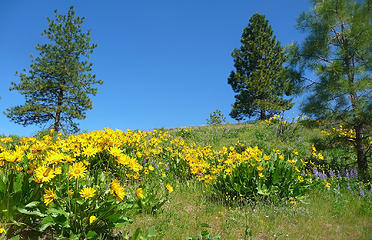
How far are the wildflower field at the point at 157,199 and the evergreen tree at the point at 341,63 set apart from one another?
6.28 feet

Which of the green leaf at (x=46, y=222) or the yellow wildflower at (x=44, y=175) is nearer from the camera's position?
the yellow wildflower at (x=44, y=175)

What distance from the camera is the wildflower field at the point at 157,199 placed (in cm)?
259

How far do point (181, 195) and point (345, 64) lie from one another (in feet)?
21.5

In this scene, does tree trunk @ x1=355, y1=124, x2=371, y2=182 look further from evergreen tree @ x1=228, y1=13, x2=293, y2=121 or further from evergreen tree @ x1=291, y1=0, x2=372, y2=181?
evergreen tree @ x1=228, y1=13, x2=293, y2=121

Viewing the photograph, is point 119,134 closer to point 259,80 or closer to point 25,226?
point 25,226

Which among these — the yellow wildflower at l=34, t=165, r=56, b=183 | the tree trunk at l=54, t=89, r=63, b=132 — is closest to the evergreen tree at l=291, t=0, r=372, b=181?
the yellow wildflower at l=34, t=165, r=56, b=183

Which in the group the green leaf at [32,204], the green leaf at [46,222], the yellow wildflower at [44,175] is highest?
the yellow wildflower at [44,175]

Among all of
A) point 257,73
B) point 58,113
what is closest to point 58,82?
point 58,113

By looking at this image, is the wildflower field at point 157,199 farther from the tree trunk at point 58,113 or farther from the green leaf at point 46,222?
the tree trunk at point 58,113

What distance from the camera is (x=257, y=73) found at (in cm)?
2412

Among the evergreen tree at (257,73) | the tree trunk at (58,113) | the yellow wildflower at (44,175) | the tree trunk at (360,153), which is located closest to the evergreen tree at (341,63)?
the tree trunk at (360,153)

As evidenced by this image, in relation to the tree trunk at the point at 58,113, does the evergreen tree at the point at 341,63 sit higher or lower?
lower

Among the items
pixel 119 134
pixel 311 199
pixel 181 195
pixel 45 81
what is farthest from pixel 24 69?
pixel 311 199

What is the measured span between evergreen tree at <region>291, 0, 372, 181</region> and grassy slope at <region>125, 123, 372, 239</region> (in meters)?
2.74
